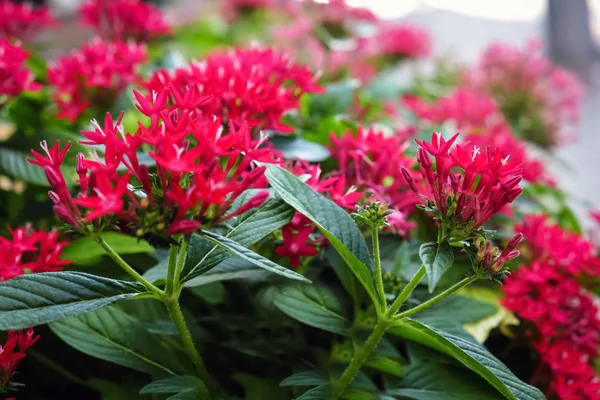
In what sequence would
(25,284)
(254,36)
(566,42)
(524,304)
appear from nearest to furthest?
(25,284), (524,304), (254,36), (566,42)

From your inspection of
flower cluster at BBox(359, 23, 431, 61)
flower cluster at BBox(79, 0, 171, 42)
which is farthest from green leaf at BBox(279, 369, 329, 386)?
flower cluster at BBox(359, 23, 431, 61)

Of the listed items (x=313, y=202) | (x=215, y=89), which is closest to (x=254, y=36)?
(x=215, y=89)

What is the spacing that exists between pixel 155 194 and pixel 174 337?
0.71 feet

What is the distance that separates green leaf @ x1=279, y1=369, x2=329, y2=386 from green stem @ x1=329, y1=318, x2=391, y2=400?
0.5 inches

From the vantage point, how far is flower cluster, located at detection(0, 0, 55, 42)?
912mm

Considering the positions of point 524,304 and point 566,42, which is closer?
point 524,304

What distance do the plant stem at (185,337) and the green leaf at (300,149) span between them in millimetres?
219

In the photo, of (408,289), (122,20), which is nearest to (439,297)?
(408,289)

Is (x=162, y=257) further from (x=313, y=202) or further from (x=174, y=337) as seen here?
(x=313, y=202)

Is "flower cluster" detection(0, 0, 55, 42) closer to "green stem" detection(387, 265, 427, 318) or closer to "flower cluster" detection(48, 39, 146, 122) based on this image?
"flower cluster" detection(48, 39, 146, 122)

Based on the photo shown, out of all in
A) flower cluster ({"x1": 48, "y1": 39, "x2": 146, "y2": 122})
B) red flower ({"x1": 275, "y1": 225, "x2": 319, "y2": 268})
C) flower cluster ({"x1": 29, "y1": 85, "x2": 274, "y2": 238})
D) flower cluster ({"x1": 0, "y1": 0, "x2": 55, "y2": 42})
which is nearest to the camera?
flower cluster ({"x1": 29, "y1": 85, "x2": 274, "y2": 238})

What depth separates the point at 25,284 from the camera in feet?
1.23

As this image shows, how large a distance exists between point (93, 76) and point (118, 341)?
1.30 feet

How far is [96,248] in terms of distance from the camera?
22.4 inches
